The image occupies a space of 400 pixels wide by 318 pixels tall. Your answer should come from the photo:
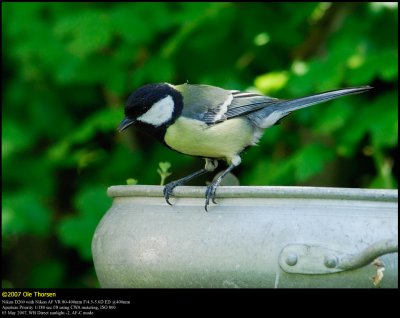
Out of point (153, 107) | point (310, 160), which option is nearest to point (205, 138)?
point (153, 107)

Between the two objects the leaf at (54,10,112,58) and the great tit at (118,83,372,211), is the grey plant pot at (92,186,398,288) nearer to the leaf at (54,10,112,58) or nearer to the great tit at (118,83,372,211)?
the great tit at (118,83,372,211)

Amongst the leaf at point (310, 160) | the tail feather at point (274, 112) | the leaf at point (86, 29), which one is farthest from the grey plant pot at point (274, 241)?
the leaf at point (86, 29)

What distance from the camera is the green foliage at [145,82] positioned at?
3.27m

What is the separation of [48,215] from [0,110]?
2.26 ft

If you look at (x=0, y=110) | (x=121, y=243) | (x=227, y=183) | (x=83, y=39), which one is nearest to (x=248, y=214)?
(x=121, y=243)

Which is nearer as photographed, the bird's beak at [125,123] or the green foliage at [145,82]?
the bird's beak at [125,123]

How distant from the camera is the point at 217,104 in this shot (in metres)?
2.51

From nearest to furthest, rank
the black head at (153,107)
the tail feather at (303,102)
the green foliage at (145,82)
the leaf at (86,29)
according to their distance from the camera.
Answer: the black head at (153,107), the tail feather at (303,102), the green foliage at (145,82), the leaf at (86,29)

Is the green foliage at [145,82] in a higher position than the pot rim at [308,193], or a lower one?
lower

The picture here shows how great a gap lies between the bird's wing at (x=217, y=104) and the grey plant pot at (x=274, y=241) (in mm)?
863

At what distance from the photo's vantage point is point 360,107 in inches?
130

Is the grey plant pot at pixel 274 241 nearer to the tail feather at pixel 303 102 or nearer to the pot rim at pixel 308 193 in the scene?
the pot rim at pixel 308 193

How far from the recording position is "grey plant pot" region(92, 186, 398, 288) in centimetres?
151

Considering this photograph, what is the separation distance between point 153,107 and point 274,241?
92 cm
